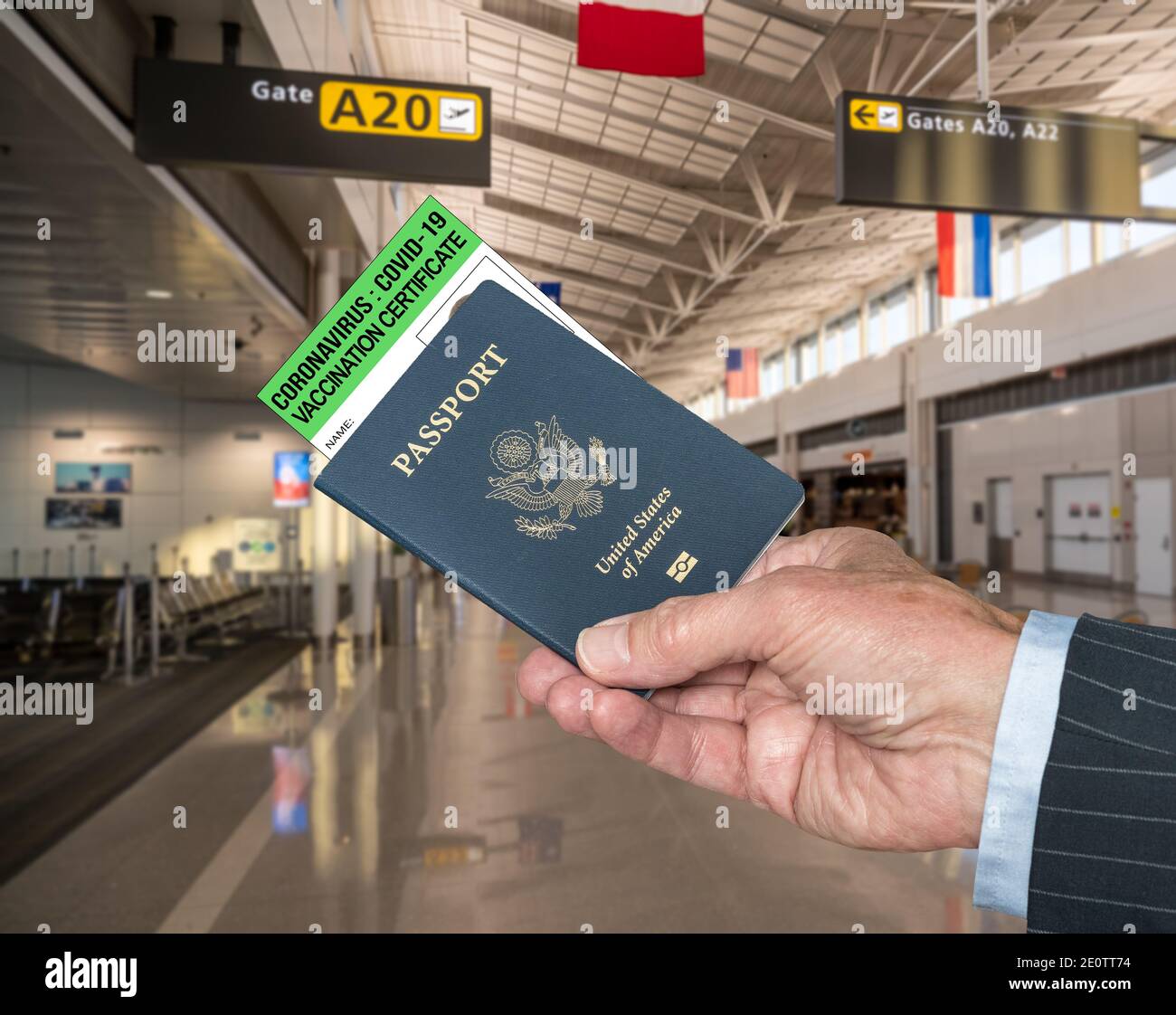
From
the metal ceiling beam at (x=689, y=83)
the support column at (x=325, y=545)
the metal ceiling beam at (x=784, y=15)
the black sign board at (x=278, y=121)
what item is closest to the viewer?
the black sign board at (x=278, y=121)

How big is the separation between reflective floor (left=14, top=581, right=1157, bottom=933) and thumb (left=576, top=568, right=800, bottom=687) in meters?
2.73

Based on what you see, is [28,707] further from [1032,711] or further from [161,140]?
[1032,711]

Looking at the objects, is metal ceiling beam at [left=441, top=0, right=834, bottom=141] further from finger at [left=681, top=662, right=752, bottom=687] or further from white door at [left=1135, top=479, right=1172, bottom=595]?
finger at [left=681, top=662, right=752, bottom=687]

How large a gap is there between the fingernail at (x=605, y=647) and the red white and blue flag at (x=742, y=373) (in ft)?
68.1

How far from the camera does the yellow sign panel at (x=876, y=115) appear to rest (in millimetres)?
5582

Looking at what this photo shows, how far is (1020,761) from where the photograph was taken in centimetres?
109

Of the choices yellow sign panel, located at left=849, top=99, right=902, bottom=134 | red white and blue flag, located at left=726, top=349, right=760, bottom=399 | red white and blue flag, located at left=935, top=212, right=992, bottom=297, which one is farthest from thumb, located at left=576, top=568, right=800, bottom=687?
red white and blue flag, located at left=726, top=349, right=760, bottom=399

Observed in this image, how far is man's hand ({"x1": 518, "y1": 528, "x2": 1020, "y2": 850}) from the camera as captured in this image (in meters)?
1.20

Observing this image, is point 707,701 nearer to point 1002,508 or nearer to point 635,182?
point 635,182

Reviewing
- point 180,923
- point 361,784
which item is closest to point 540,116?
point 361,784

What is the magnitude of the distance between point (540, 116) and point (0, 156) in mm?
9344

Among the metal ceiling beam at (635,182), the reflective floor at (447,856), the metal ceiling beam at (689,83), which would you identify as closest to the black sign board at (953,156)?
the reflective floor at (447,856)

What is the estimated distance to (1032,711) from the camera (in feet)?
3.57

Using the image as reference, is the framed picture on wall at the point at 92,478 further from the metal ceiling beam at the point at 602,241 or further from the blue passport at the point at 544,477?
→ the blue passport at the point at 544,477
